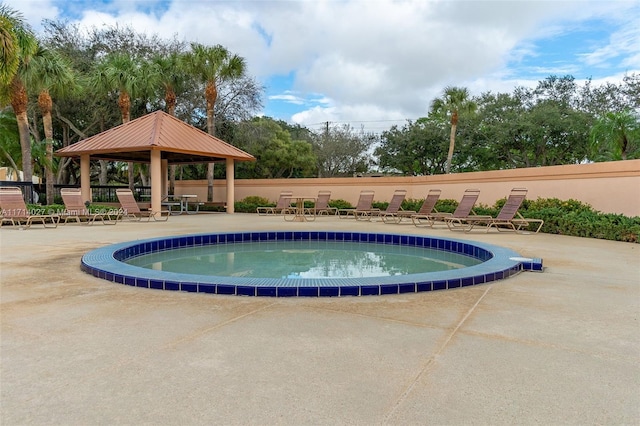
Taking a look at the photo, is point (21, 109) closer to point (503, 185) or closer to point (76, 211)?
point (76, 211)

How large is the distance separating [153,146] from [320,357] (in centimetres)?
1375

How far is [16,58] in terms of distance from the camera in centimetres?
1227

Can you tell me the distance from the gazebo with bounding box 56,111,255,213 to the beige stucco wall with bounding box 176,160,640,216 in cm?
340

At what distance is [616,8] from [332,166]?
2160 cm

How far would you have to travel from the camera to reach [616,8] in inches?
489

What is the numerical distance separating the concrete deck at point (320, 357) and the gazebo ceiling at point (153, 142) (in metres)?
11.3

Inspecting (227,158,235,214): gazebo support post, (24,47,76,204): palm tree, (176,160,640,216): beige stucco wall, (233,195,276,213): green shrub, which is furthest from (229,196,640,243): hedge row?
(24,47,76,204): palm tree

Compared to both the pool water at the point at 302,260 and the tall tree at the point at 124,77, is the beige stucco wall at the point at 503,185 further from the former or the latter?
the tall tree at the point at 124,77

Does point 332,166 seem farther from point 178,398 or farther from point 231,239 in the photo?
point 178,398

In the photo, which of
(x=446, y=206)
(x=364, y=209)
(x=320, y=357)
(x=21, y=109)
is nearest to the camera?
(x=320, y=357)

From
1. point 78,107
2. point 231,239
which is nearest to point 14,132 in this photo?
point 78,107

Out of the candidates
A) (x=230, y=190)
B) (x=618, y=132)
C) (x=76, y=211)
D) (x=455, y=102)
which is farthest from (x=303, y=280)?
(x=455, y=102)

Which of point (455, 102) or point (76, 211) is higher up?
point (455, 102)

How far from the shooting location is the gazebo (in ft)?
51.2
